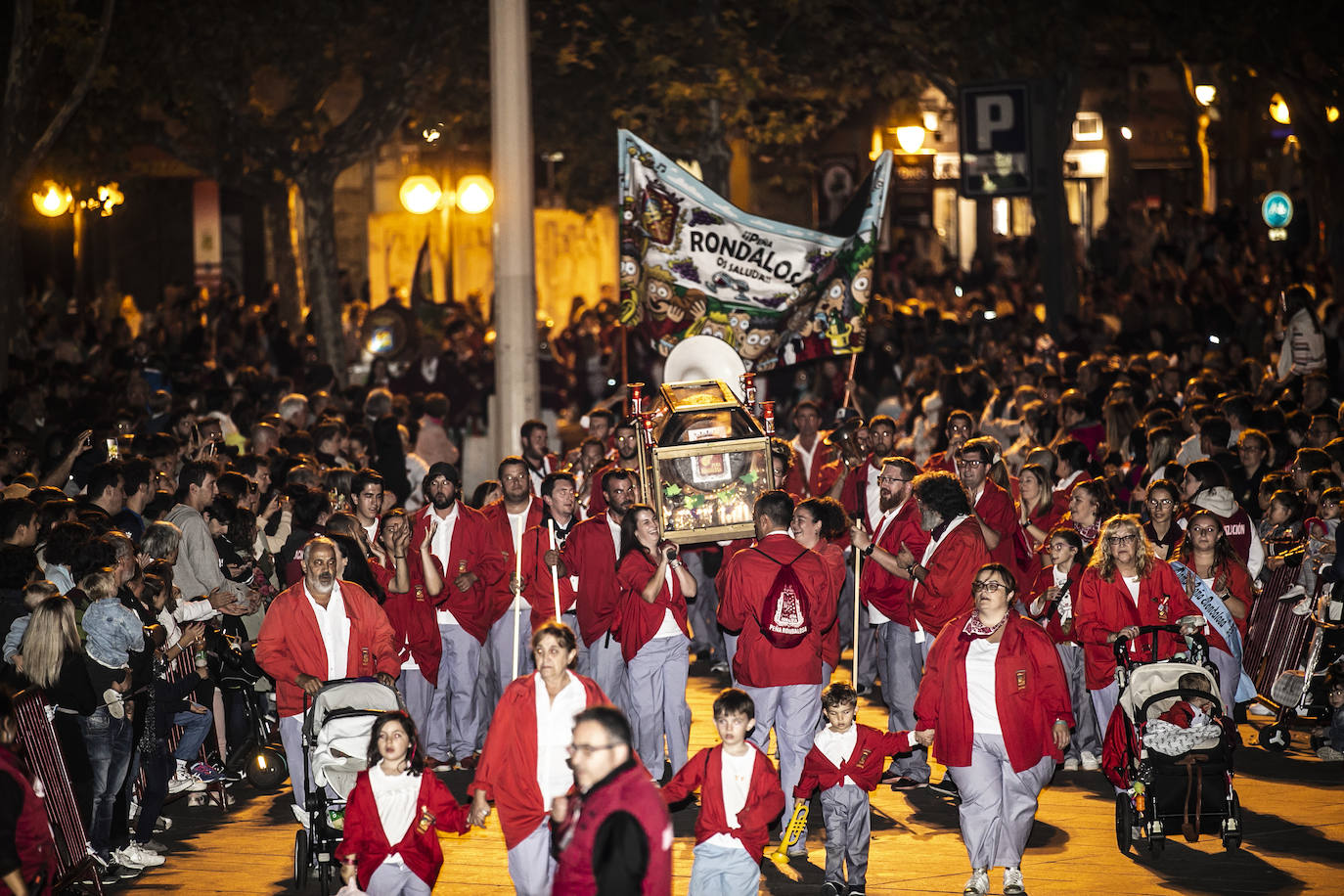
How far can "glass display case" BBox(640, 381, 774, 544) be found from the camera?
1073 centimetres

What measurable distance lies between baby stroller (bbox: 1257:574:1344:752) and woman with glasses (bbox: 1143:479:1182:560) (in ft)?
3.17

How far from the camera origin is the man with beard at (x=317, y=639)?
29.2 feet

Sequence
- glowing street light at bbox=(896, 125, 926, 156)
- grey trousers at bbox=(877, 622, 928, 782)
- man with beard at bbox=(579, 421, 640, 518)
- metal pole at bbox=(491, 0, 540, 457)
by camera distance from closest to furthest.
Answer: grey trousers at bbox=(877, 622, 928, 782) < man with beard at bbox=(579, 421, 640, 518) < metal pole at bbox=(491, 0, 540, 457) < glowing street light at bbox=(896, 125, 926, 156)

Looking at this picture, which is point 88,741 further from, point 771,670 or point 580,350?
point 580,350

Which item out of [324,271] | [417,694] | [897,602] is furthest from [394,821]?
[324,271]

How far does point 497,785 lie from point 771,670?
234cm

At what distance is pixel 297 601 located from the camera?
8945 millimetres

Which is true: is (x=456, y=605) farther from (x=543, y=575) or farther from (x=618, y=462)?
(x=618, y=462)

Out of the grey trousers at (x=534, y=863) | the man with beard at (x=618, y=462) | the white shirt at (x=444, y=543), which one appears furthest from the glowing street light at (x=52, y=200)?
the grey trousers at (x=534, y=863)

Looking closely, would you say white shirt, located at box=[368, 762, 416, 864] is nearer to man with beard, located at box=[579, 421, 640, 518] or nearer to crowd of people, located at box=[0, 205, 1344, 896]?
crowd of people, located at box=[0, 205, 1344, 896]

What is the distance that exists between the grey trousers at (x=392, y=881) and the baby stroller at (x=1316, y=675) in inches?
246

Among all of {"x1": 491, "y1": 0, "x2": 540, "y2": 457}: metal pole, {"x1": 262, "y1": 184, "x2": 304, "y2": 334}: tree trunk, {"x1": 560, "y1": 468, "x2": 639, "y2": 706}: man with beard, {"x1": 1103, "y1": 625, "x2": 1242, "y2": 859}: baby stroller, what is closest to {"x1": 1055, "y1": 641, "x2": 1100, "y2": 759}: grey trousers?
{"x1": 1103, "y1": 625, "x2": 1242, "y2": 859}: baby stroller

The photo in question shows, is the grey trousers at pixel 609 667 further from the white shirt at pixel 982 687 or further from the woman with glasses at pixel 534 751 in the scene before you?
the woman with glasses at pixel 534 751

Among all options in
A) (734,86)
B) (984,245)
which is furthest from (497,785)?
(984,245)
